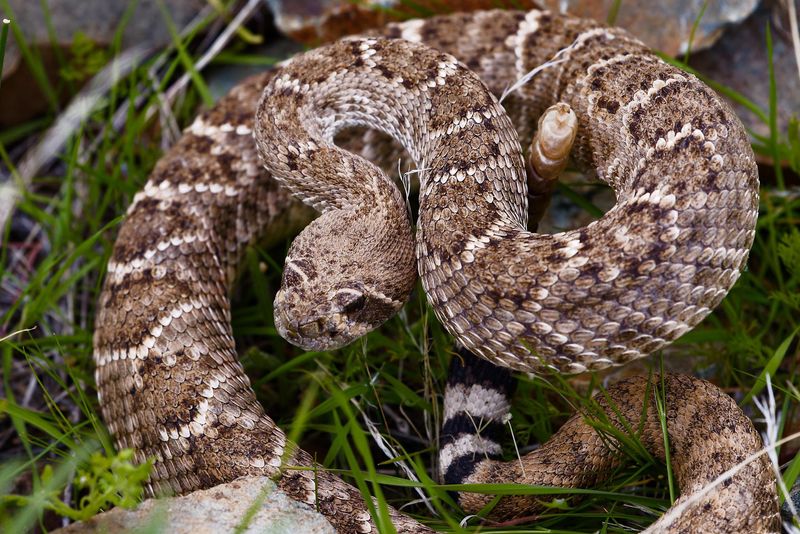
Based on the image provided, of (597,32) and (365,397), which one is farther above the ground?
(597,32)

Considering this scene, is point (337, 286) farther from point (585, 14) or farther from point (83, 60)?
point (83, 60)

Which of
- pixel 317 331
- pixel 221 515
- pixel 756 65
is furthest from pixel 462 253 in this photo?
pixel 756 65

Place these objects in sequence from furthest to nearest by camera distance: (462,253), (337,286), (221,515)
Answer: (337,286) < (462,253) < (221,515)

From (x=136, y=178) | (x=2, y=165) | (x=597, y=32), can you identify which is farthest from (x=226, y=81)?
(x=597, y=32)

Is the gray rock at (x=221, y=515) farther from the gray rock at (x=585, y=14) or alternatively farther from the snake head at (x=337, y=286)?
the gray rock at (x=585, y=14)

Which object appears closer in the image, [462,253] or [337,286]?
[462,253]

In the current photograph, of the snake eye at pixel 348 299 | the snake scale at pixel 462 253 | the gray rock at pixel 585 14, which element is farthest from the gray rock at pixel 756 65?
the snake eye at pixel 348 299

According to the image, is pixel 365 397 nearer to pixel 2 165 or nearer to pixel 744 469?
pixel 744 469
